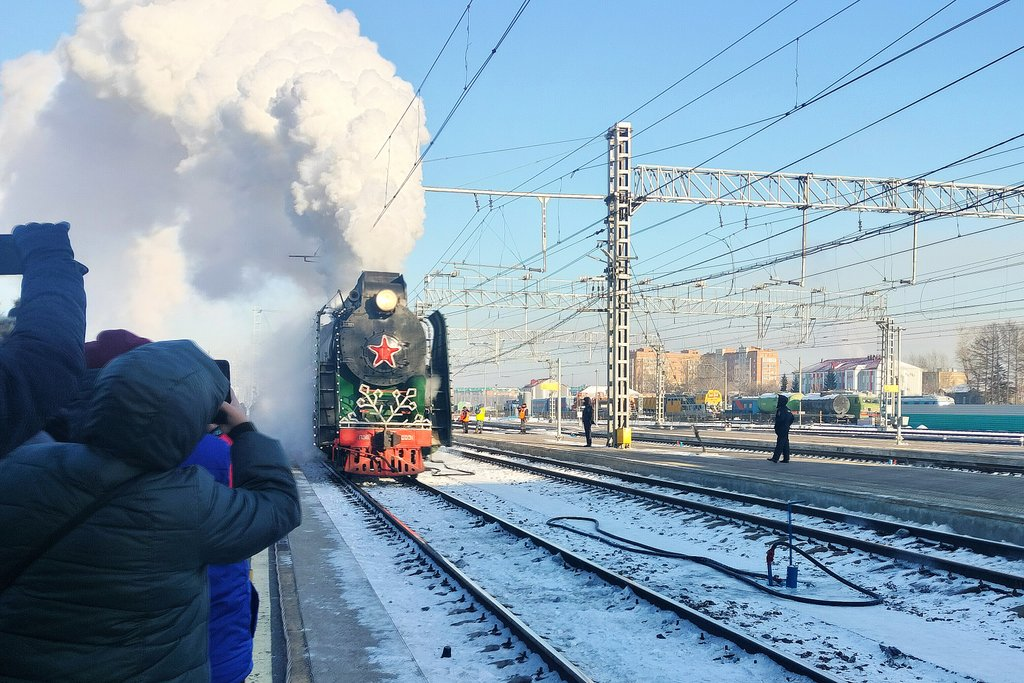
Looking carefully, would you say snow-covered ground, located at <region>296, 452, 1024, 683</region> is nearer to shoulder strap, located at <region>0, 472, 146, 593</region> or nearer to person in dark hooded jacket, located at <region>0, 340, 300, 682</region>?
person in dark hooded jacket, located at <region>0, 340, 300, 682</region>

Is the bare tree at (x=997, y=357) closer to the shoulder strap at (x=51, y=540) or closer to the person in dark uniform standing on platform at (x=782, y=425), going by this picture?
the person in dark uniform standing on platform at (x=782, y=425)

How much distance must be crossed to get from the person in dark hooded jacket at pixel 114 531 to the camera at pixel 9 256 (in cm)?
102

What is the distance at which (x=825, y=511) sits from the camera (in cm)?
1128

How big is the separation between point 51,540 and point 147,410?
0.35 metres

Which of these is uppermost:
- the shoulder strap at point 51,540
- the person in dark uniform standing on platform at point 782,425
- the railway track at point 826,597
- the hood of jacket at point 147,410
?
the hood of jacket at point 147,410

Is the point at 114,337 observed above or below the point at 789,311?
below

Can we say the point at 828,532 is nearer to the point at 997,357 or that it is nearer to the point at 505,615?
the point at 505,615

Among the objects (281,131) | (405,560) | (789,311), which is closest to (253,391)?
(281,131)

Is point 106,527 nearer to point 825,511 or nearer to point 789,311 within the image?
point 825,511

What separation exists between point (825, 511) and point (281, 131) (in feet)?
51.7

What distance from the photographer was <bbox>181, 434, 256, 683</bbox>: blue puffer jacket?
8.21ft

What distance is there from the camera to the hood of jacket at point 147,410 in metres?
1.86

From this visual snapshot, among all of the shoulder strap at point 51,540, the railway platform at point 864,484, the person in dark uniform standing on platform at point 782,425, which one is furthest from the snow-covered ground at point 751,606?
the person in dark uniform standing on platform at point 782,425

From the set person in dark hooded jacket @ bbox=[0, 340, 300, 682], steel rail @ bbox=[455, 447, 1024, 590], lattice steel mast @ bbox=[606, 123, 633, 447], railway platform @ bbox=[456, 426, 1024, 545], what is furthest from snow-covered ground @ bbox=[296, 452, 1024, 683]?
lattice steel mast @ bbox=[606, 123, 633, 447]
